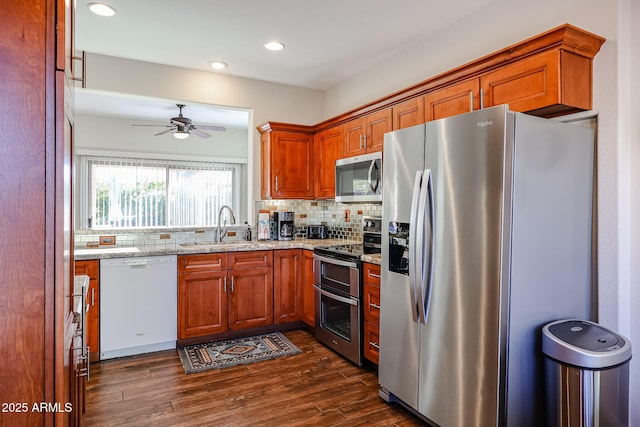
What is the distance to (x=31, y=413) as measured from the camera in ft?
3.80

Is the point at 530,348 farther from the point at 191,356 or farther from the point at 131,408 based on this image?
the point at 191,356

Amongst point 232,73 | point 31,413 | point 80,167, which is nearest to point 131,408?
point 31,413

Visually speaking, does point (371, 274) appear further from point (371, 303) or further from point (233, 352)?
point (233, 352)

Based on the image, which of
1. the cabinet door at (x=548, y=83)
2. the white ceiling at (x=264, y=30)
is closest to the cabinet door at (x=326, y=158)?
the white ceiling at (x=264, y=30)

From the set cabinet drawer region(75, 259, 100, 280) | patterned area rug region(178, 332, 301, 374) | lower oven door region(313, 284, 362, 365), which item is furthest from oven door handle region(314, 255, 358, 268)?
cabinet drawer region(75, 259, 100, 280)

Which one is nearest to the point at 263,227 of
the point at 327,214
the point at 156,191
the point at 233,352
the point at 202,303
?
the point at 327,214

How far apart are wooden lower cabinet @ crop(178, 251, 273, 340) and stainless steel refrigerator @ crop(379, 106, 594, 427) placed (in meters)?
1.92

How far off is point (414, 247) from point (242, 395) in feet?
5.22

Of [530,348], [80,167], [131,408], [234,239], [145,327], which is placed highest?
[80,167]

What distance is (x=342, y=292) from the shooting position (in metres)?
3.33

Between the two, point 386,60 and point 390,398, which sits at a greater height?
point 386,60

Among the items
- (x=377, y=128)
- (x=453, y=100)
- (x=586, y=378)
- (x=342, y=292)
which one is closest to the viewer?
(x=586, y=378)

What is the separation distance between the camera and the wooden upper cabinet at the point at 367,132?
10.9 feet

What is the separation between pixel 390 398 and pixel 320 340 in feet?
4.01
